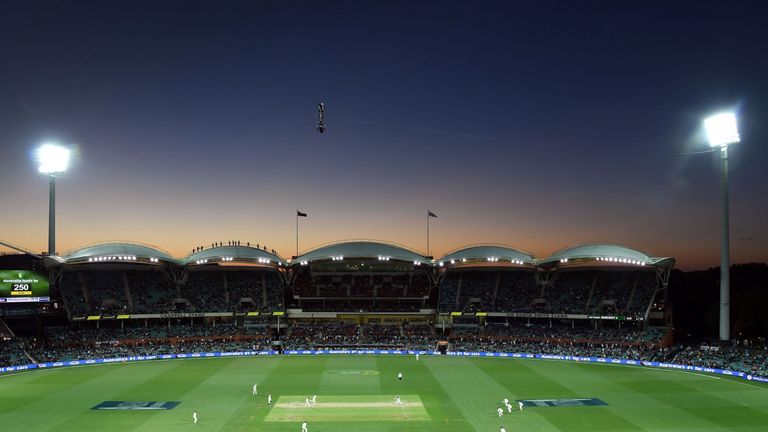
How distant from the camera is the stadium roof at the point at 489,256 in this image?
80188mm

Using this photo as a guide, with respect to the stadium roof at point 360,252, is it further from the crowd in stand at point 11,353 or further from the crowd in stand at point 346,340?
the crowd in stand at point 11,353

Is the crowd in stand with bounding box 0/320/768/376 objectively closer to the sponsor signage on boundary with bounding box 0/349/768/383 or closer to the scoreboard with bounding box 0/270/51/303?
the sponsor signage on boundary with bounding box 0/349/768/383

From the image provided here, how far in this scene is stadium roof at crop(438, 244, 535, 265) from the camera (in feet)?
263

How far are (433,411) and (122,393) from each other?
25.6m

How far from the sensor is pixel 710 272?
129625 millimetres

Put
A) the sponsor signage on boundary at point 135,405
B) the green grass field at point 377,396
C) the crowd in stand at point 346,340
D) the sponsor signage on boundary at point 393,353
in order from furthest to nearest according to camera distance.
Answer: the crowd in stand at point 346,340 < the sponsor signage on boundary at point 393,353 < the sponsor signage on boundary at point 135,405 < the green grass field at point 377,396

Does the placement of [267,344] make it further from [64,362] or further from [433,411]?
[433,411]

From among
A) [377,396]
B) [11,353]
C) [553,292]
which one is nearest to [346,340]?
[553,292]

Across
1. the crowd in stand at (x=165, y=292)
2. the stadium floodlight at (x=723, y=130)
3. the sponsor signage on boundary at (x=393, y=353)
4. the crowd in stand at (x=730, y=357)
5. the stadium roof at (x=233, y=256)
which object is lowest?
the sponsor signage on boundary at (x=393, y=353)

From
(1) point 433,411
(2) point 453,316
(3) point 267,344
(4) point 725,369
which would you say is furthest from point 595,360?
(3) point 267,344

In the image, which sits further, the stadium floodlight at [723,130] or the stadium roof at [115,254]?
the stadium roof at [115,254]

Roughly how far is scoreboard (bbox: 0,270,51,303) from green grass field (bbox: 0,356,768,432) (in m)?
7.83

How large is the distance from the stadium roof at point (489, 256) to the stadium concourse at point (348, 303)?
0.19 m

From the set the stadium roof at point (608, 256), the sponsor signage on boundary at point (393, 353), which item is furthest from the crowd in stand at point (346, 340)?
the stadium roof at point (608, 256)
